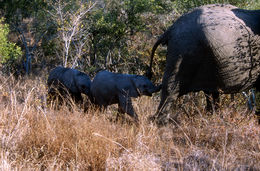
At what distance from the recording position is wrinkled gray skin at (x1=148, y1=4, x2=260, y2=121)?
464cm

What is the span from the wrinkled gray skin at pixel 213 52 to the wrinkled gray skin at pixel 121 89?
0.39 metres

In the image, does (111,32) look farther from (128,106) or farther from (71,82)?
(128,106)

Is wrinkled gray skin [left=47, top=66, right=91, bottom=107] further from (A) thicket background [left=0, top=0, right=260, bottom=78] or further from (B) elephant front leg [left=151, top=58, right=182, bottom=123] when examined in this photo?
(B) elephant front leg [left=151, top=58, right=182, bottom=123]

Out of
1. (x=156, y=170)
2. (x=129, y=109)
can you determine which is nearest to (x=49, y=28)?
(x=129, y=109)

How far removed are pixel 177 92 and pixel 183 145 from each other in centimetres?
106

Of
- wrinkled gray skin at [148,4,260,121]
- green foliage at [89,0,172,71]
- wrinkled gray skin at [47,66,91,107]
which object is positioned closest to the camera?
wrinkled gray skin at [148,4,260,121]

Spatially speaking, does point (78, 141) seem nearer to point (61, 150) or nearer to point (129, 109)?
point (61, 150)

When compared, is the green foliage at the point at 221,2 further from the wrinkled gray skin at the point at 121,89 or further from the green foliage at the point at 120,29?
the wrinkled gray skin at the point at 121,89

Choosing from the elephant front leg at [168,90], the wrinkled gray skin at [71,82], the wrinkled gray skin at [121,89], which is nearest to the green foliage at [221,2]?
the elephant front leg at [168,90]

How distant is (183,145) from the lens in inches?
→ 171

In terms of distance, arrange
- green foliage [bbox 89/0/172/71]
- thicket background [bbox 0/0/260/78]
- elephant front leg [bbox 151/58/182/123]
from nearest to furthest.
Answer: elephant front leg [bbox 151/58/182/123] → thicket background [bbox 0/0/260/78] → green foliage [bbox 89/0/172/71]

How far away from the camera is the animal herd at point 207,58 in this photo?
15.2 ft

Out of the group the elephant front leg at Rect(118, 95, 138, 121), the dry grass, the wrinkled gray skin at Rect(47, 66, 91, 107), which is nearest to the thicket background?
the wrinkled gray skin at Rect(47, 66, 91, 107)

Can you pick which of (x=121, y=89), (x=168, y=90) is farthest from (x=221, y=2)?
(x=121, y=89)
